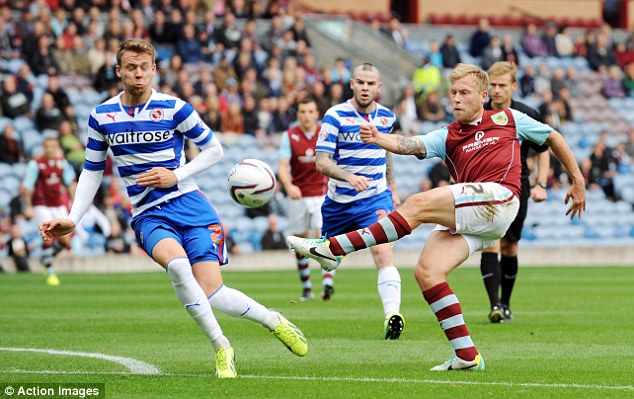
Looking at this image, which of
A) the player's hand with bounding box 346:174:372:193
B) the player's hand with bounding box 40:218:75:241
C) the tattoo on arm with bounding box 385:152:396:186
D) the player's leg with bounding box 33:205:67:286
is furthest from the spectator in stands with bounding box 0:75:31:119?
the player's hand with bounding box 40:218:75:241

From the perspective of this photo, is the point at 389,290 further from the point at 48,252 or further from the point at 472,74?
the point at 48,252

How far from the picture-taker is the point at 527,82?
1309 inches

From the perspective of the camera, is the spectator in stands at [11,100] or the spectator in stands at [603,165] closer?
the spectator in stands at [11,100]

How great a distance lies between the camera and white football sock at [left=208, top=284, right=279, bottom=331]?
8.24 metres

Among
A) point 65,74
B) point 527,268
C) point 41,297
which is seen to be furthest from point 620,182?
point 41,297

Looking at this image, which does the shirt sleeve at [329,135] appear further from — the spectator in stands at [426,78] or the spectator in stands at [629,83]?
the spectator in stands at [629,83]

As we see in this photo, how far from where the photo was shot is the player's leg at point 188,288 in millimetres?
7953

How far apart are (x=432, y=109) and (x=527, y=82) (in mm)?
3998

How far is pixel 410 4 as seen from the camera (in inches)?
1590

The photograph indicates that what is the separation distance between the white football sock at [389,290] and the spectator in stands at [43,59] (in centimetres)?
1554

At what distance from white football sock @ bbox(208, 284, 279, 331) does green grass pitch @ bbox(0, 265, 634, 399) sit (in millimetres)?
373

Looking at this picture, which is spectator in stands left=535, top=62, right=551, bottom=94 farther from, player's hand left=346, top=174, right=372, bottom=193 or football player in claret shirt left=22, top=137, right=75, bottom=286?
player's hand left=346, top=174, right=372, bottom=193

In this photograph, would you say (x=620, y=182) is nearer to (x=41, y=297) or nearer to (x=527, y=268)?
(x=527, y=268)

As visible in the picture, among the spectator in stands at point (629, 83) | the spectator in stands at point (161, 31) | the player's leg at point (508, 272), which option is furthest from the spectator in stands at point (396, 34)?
the player's leg at point (508, 272)
